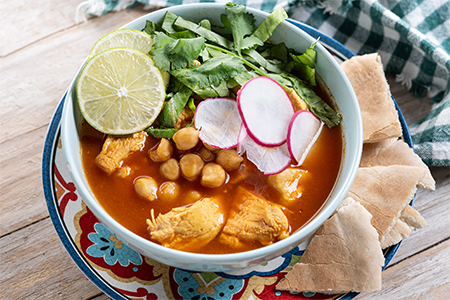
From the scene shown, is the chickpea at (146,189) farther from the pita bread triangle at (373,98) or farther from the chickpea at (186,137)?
the pita bread triangle at (373,98)

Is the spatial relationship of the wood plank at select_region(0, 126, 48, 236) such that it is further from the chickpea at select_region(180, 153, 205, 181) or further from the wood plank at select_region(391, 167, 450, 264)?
the wood plank at select_region(391, 167, 450, 264)

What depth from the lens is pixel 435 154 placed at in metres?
2.85

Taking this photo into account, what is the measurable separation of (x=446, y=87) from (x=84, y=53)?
2.73 meters

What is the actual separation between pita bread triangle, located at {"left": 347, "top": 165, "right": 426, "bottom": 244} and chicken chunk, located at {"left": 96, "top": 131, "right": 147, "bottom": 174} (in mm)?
1304

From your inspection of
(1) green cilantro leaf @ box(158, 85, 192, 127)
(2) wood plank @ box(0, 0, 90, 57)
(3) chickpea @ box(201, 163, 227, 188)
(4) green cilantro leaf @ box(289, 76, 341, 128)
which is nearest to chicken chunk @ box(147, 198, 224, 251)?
(3) chickpea @ box(201, 163, 227, 188)

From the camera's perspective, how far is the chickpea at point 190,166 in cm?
238

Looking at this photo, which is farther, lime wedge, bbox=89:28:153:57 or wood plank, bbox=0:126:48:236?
wood plank, bbox=0:126:48:236

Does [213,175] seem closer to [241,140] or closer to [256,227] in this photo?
[241,140]

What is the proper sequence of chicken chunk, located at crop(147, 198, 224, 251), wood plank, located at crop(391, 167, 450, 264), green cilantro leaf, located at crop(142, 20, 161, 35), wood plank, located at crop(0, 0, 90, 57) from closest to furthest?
chicken chunk, located at crop(147, 198, 224, 251)
green cilantro leaf, located at crop(142, 20, 161, 35)
wood plank, located at crop(391, 167, 450, 264)
wood plank, located at crop(0, 0, 90, 57)

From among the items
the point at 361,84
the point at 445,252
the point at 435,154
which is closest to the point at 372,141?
the point at 361,84

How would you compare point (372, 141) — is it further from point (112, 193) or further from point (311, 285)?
point (112, 193)

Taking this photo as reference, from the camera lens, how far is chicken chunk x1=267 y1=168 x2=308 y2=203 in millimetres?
2334

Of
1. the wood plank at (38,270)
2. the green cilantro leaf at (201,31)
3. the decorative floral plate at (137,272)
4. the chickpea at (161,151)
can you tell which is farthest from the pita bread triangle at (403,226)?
the wood plank at (38,270)

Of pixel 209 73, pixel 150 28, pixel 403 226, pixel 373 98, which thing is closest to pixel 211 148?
pixel 209 73
